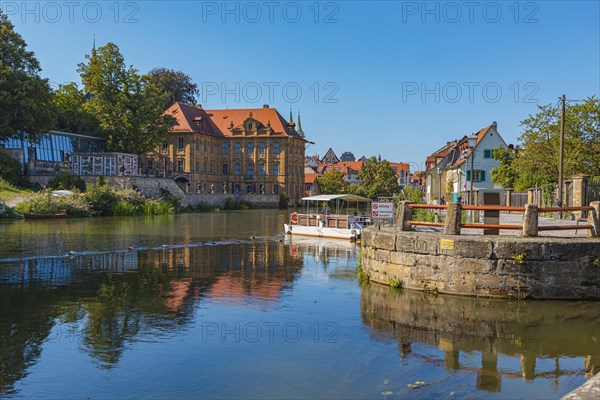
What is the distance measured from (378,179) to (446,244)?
83.4 meters

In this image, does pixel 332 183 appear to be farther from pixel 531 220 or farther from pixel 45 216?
pixel 531 220

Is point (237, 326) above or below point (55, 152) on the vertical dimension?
below

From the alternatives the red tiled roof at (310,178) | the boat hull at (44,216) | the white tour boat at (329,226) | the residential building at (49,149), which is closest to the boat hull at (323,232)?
the white tour boat at (329,226)

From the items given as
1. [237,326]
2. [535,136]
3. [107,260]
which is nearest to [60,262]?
[107,260]

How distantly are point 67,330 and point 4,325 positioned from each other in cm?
152

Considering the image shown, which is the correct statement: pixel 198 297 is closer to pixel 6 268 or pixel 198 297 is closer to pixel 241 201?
pixel 6 268

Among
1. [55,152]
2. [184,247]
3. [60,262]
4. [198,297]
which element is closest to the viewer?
[198,297]

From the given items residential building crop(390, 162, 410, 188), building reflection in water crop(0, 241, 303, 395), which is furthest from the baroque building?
building reflection in water crop(0, 241, 303, 395)

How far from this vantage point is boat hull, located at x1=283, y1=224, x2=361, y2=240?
113ft

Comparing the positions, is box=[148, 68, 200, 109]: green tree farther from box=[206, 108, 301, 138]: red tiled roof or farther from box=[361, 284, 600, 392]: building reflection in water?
box=[361, 284, 600, 392]: building reflection in water

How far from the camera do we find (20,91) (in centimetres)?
5441

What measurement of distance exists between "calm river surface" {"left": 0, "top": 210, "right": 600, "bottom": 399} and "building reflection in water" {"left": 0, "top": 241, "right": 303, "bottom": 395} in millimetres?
57

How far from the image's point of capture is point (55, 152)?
6662 centimetres

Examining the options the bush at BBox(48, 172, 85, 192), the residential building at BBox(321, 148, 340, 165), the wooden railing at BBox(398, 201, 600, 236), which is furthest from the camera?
the residential building at BBox(321, 148, 340, 165)
